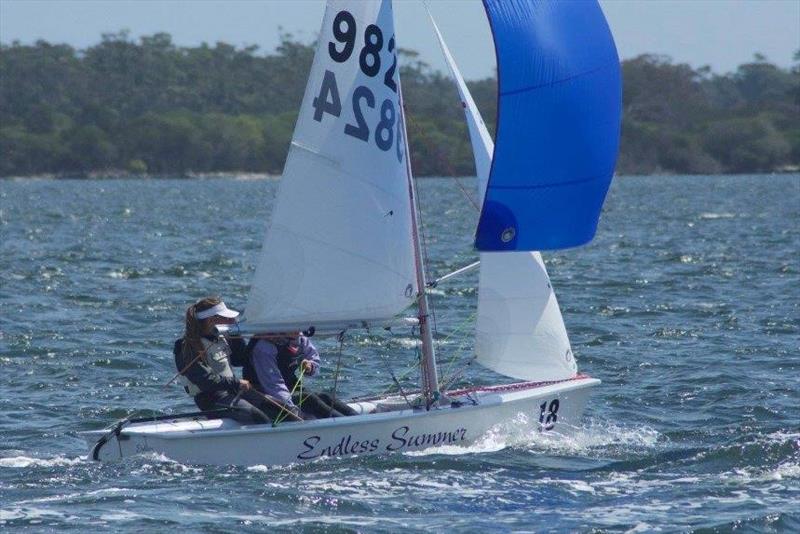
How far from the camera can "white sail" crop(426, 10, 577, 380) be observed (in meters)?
13.5

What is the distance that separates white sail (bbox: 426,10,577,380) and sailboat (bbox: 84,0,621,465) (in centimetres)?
49

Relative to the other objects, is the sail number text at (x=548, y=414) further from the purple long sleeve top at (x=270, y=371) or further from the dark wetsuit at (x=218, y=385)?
the dark wetsuit at (x=218, y=385)

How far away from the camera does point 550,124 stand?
12805 millimetres

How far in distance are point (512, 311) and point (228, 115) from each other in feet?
445

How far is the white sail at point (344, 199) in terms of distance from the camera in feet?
41.2

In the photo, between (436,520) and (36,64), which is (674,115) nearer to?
(36,64)

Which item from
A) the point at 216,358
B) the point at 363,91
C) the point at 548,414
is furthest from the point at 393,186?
the point at 548,414

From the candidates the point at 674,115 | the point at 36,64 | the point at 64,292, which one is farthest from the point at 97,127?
the point at 64,292

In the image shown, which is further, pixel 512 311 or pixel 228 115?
pixel 228 115

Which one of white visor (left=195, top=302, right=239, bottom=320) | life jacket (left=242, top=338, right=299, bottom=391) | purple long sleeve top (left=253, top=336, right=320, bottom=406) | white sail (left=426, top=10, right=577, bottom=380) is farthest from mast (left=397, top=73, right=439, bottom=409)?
white visor (left=195, top=302, right=239, bottom=320)

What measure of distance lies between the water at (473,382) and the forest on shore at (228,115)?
8470 cm

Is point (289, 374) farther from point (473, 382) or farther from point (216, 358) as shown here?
point (473, 382)

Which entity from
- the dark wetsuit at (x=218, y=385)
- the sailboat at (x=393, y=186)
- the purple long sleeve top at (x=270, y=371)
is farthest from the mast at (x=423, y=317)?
the dark wetsuit at (x=218, y=385)

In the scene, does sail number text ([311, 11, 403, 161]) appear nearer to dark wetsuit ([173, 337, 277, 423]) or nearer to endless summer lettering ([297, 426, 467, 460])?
dark wetsuit ([173, 337, 277, 423])
